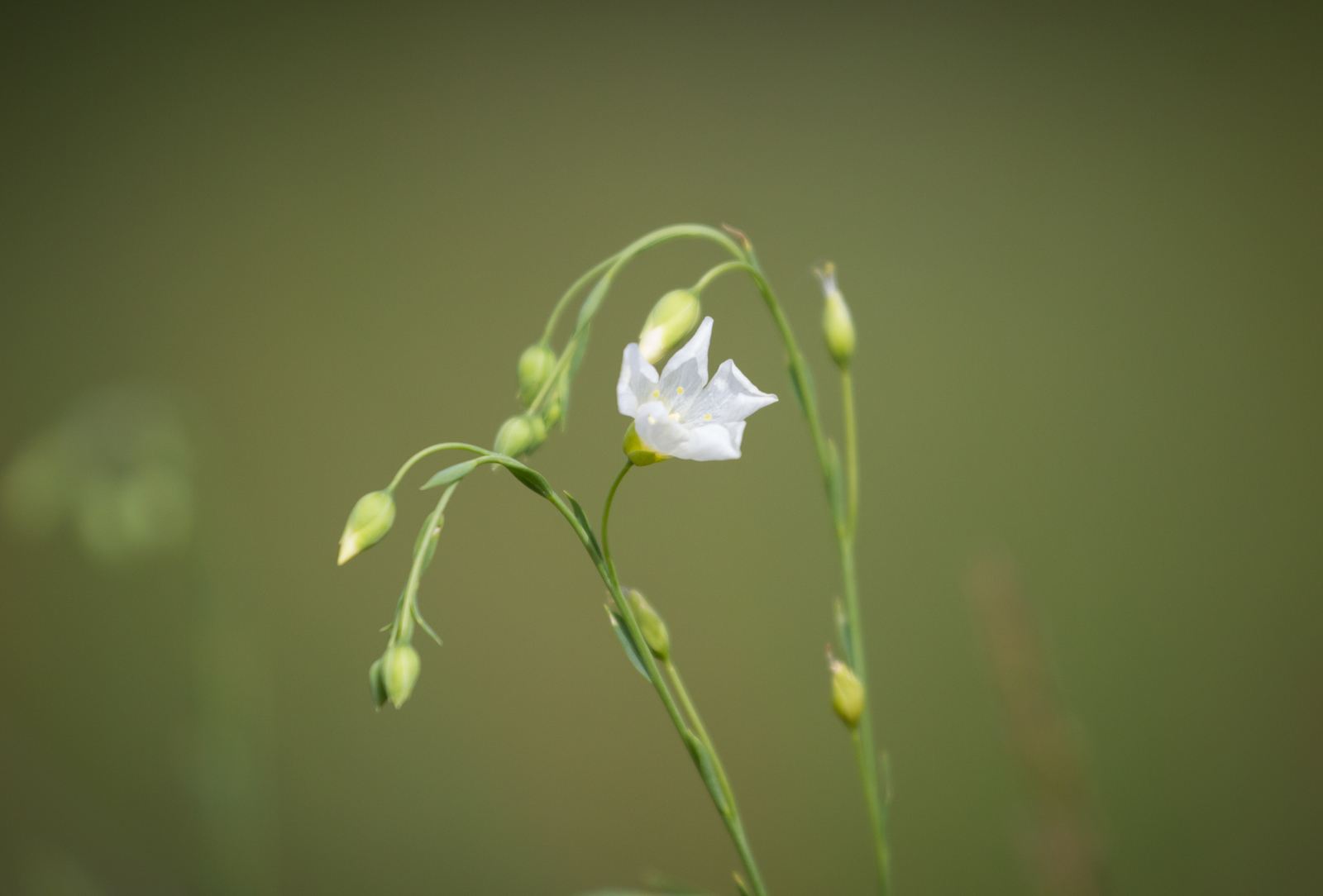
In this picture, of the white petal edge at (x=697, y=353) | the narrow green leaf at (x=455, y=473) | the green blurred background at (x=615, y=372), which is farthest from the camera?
the green blurred background at (x=615, y=372)

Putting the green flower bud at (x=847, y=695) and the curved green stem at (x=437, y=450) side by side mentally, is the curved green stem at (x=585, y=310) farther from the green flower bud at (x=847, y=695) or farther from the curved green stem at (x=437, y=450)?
the green flower bud at (x=847, y=695)

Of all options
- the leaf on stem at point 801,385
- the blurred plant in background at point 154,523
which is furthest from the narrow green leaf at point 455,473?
the blurred plant in background at point 154,523

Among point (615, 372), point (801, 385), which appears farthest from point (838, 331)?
point (615, 372)

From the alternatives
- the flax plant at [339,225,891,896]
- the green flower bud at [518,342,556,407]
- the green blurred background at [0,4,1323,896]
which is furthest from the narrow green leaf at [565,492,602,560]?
the green blurred background at [0,4,1323,896]

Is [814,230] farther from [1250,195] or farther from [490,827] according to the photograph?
[490,827]

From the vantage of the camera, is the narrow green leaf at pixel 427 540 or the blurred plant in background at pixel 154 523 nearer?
the narrow green leaf at pixel 427 540

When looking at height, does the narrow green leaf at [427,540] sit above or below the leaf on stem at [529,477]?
below

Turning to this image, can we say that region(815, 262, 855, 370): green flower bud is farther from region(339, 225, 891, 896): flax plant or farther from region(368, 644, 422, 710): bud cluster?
region(368, 644, 422, 710): bud cluster
